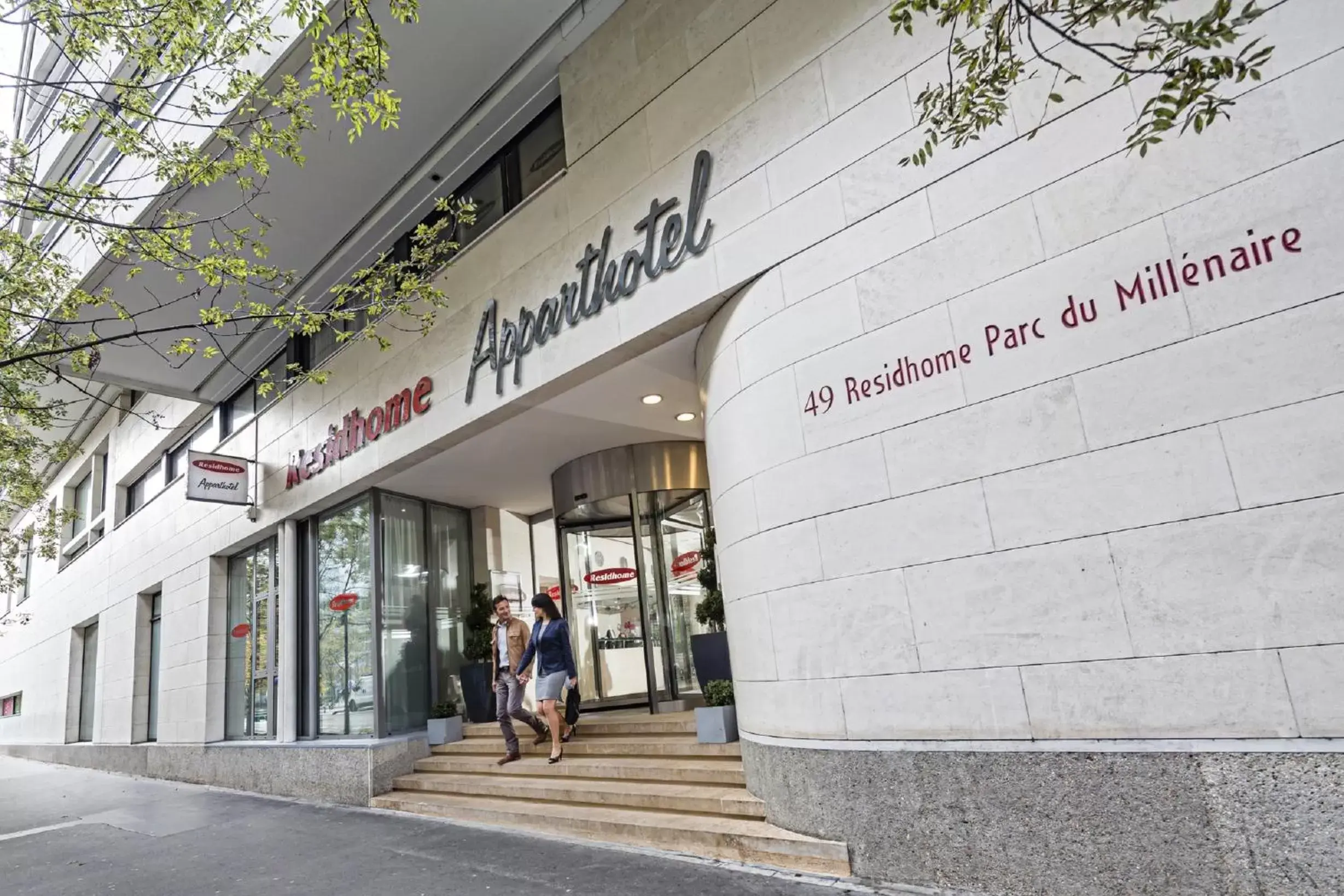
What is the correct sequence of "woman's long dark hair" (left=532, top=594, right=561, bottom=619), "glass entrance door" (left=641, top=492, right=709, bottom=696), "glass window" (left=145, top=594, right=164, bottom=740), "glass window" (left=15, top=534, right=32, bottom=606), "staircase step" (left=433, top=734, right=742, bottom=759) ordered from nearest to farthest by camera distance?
"staircase step" (left=433, top=734, right=742, bottom=759) → "woman's long dark hair" (left=532, top=594, right=561, bottom=619) → "glass entrance door" (left=641, top=492, right=709, bottom=696) → "glass window" (left=145, top=594, right=164, bottom=740) → "glass window" (left=15, top=534, right=32, bottom=606)

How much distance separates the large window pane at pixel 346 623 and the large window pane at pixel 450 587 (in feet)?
3.08

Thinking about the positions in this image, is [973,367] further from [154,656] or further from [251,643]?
[154,656]

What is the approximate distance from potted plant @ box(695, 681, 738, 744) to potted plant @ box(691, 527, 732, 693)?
156 millimetres

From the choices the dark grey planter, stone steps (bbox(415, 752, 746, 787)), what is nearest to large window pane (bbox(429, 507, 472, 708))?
stone steps (bbox(415, 752, 746, 787))

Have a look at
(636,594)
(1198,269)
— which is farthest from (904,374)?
(636,594)

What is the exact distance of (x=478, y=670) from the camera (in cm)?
1052

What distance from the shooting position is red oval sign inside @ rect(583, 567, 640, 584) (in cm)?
998

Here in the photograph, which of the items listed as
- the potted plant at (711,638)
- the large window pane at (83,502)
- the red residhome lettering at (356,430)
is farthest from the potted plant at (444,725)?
the large window pane at (83,502)

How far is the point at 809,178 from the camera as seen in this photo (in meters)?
5.37

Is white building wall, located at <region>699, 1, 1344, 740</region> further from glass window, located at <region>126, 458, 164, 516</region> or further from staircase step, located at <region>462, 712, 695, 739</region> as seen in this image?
glass window, located at <region>126, 458, 164, 516</region>

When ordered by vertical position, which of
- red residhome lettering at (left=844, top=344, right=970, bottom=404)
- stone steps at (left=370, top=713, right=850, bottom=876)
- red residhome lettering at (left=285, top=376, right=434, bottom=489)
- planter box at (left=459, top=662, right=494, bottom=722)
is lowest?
stone steps at (left=370, top=713, right=850, bottom=876)

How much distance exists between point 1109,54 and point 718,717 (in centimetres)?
541

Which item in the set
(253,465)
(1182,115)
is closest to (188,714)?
(253,465)

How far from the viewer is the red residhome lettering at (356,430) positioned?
29.6 feet
